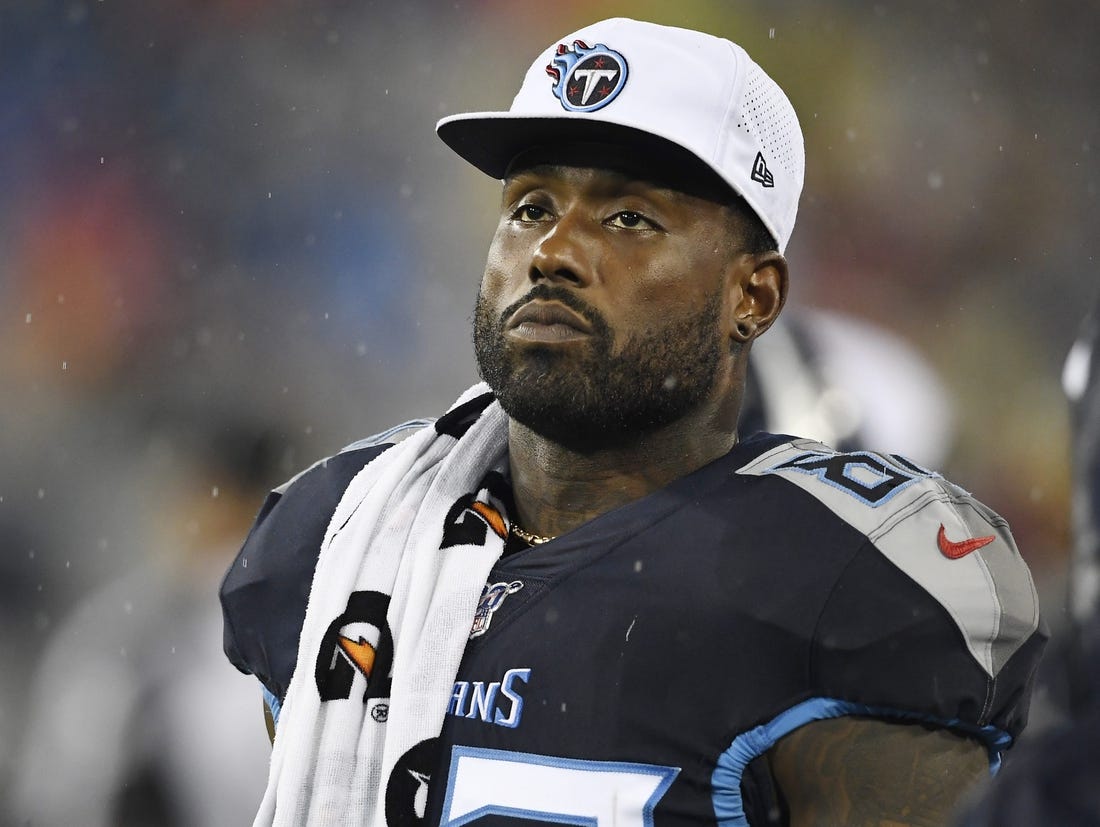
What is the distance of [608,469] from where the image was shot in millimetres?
1801

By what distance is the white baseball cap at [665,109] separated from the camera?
5.67 feet

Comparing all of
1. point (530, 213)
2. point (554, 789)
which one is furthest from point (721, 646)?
point (530, 213)

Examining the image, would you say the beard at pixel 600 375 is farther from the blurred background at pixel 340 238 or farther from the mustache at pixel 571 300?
the blurred background at pixel 340 238

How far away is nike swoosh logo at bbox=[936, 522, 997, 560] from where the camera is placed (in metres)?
1.52

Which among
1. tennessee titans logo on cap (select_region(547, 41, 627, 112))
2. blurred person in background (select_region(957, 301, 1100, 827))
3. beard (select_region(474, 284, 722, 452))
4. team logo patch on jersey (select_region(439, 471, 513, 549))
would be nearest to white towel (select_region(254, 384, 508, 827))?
team logo patch on jersey (select_region(439, 471, 513, 549))

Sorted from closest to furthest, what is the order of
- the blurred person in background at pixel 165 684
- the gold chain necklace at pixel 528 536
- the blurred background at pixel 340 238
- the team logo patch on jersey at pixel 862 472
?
the team logo patch on jersey at pixel 862 472 → the gold chain necklace at pixel 528 536 → the blurred person in background at pixel 165 684 → the blurred background at pixel 340 238

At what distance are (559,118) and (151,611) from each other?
2.57 meters

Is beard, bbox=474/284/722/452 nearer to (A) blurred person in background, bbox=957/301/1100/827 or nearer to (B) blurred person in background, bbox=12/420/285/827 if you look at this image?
(A) blurred person in background, bbox=957/301/1100/827

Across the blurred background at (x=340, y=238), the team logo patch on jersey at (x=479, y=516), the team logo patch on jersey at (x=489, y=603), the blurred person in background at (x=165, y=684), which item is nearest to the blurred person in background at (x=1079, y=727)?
the team logo patch on jersey at (x=489, y=603)

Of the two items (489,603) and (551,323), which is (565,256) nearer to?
(551,323)

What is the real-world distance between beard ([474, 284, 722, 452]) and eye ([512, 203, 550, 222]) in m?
0.13

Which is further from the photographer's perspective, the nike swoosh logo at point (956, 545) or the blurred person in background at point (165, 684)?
the blurred person in background at point (165, 684)

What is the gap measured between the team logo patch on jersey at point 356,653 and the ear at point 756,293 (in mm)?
578

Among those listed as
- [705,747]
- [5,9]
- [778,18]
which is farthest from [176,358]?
[705,747]
